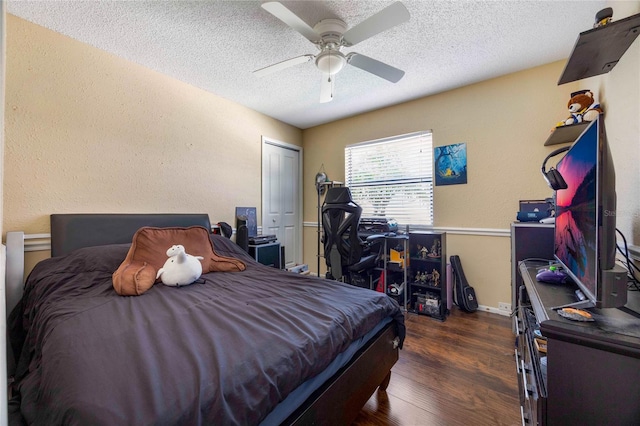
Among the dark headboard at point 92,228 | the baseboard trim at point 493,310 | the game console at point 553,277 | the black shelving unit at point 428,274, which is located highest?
the dark headboard at point 92,228

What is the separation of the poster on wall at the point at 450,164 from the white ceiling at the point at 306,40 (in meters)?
0.72

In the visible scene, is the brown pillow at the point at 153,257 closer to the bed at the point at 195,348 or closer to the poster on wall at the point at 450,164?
the bed at the point at 195,348

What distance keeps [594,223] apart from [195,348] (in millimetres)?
1450

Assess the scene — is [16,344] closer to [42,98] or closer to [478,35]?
[42,98]

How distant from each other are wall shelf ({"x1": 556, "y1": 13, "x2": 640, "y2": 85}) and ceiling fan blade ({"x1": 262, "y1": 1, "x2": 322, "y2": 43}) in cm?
150

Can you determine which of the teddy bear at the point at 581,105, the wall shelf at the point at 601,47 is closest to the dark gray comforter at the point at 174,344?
the wall shelf at the point at 601,47

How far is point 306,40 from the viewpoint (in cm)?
219

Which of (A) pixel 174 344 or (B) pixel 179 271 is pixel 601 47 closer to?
(A) pixel 174 344

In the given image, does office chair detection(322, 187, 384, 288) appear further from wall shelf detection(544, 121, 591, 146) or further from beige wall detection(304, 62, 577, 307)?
wall shelf detection(544, 121, 591, 146)

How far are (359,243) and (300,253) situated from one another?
2096 mm

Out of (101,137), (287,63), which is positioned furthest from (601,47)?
(101,137)

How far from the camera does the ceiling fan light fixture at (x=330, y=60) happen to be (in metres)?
1.93

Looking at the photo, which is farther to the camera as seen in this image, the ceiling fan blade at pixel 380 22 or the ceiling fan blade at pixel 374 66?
the ceiling fan blade at pixel 374 66

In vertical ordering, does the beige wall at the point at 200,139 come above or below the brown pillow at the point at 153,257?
above
